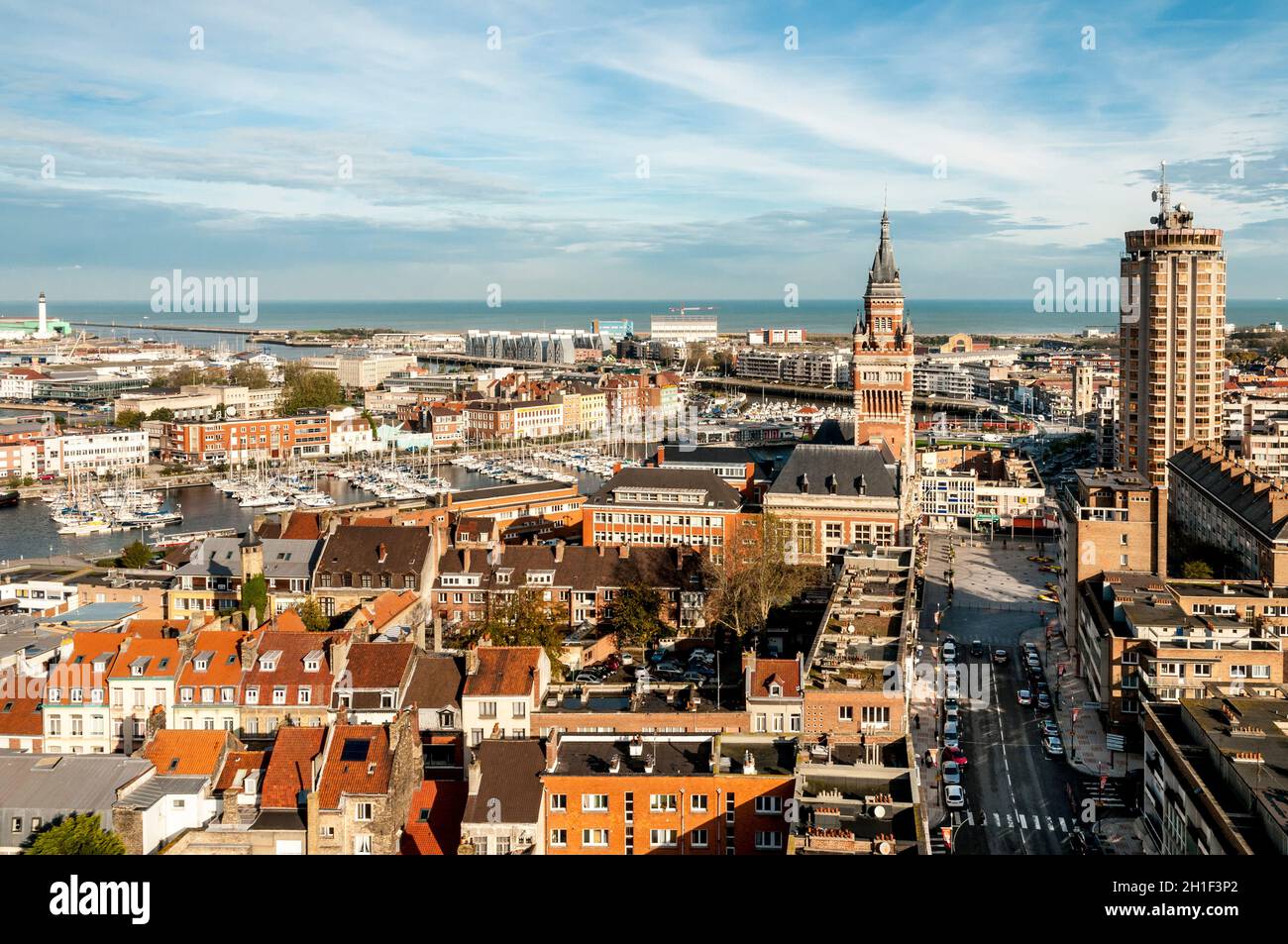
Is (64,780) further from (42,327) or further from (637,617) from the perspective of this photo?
(42,327)

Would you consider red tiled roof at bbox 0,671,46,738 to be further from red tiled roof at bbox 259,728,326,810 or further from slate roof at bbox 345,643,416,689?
red tiled roof at bbox 259,728,326,810

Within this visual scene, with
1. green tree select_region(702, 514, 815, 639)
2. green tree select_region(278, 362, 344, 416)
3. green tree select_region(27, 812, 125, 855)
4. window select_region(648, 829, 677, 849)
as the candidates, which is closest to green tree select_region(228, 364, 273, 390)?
green tree select_region(278, 362, 344, 416)

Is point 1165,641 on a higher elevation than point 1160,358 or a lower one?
lower

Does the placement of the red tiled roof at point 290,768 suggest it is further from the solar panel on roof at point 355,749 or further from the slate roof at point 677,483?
the slate roof at point 677,483

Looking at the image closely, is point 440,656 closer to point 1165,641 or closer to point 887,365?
point 1165,641

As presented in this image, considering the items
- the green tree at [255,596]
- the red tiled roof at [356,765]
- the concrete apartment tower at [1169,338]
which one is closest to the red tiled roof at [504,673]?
the red tiled roof at [356,765]
